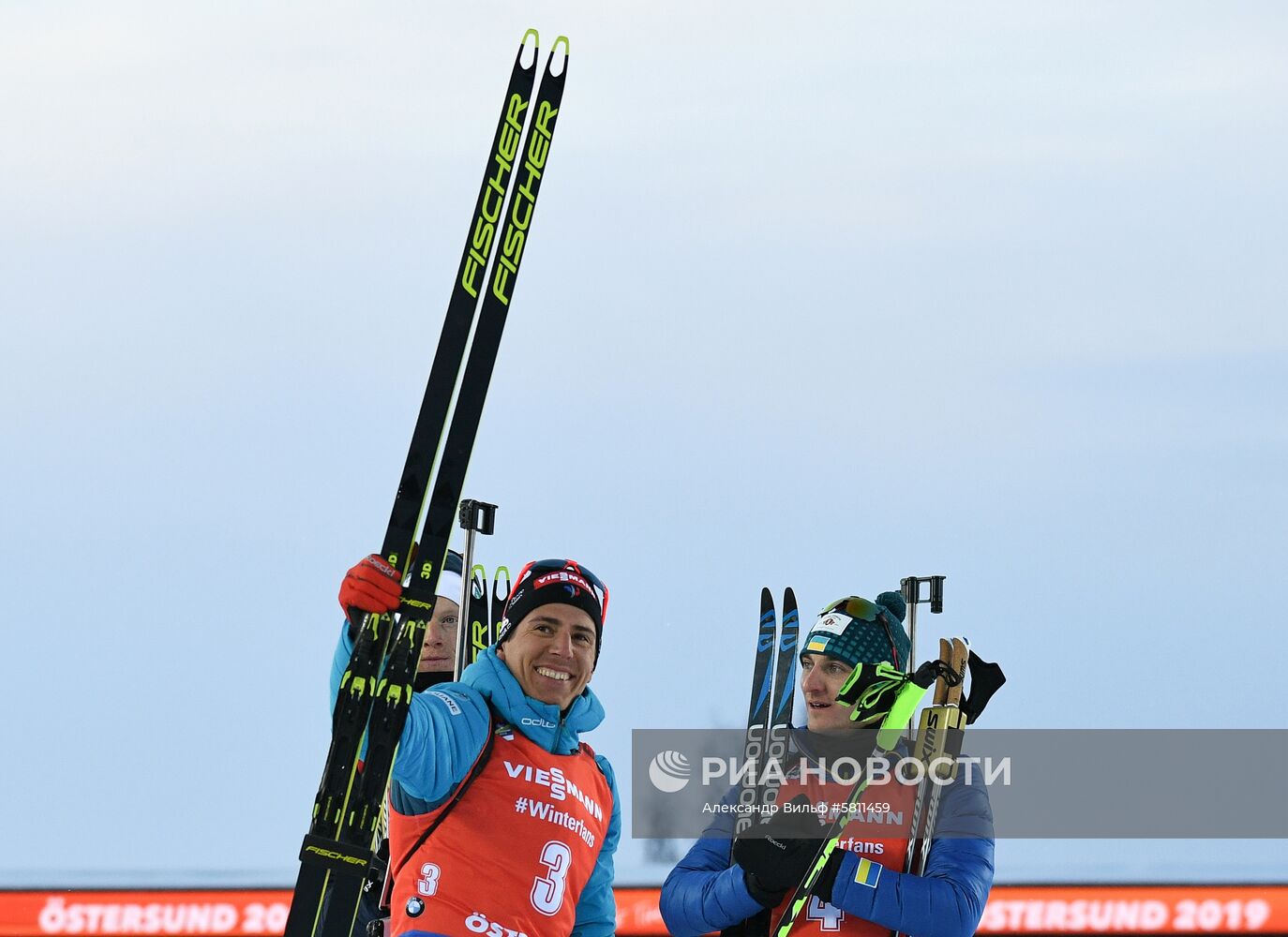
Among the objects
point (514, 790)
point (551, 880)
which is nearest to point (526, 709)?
point (514, 790)

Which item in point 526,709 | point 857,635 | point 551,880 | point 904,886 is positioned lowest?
point 551,880

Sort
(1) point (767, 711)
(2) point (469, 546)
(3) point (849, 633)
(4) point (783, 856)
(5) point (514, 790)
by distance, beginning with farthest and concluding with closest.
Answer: (2) point (469, 546)
(1) point (767, 711)
(3) point (849, 633)
(4) point (783, 856)
(5) point (514, 790)

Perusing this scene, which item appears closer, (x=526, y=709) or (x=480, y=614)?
(x=526, y=709)

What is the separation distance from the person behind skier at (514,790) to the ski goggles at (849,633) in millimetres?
576

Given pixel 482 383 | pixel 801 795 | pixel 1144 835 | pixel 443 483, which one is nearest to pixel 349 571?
pixel 443 483

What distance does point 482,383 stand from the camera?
2.62m

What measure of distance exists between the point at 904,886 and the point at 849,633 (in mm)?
608

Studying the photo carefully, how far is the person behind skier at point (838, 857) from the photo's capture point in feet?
9.34

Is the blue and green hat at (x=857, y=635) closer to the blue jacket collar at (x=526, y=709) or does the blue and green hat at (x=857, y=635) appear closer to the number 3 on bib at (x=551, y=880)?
the blue jacket collar at (x=526, y=709)

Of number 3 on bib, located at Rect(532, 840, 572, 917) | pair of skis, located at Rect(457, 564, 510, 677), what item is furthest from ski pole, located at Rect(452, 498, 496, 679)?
number 3 on bib, located at Rect(532, 840, 572, 917)

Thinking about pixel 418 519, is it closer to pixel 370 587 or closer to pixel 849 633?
pixel 370 587

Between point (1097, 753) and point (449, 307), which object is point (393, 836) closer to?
point (449, 307)

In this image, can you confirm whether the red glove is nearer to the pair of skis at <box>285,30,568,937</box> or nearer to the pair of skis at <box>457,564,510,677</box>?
the pair of skis at <box>285,30,568,937</box>

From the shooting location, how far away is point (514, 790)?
2725mm
